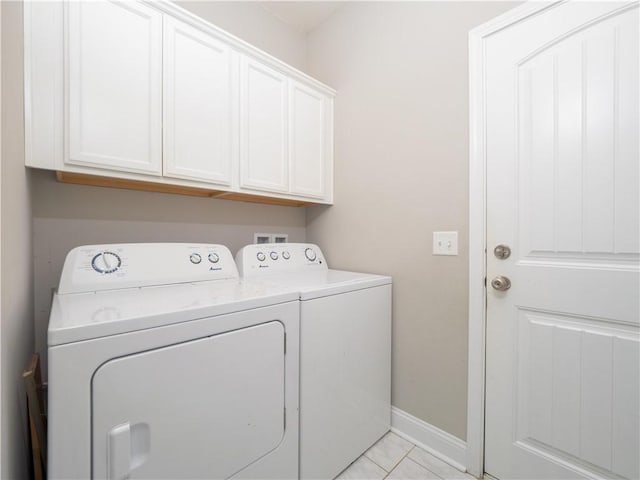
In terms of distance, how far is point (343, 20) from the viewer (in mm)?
1990

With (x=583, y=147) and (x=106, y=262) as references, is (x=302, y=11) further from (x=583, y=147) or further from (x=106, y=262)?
(x=106, y=262)

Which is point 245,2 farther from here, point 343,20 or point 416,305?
point 416,305

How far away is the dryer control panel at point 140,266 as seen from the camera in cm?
112

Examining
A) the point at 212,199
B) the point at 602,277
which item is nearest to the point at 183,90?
the point at 212,199

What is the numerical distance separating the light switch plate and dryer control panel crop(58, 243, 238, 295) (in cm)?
110

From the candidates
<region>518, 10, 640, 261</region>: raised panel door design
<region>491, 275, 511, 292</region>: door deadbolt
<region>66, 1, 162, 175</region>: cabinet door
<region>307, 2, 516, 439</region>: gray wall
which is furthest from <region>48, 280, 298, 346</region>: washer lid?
<region>518, 10, 640, 261</region>: raised panel door design

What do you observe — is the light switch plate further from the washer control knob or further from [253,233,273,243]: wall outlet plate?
[253,233,273,243]: wall outlet plate

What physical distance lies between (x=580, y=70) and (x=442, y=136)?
550 mm

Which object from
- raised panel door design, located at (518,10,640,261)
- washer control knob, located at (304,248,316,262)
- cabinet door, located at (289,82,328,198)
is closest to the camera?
raised panel door design, located at (518,10,640,261)

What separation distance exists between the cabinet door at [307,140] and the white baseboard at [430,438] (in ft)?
4.88

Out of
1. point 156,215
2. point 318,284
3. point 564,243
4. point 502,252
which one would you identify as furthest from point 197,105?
point 564,243

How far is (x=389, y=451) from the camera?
4.97 ft

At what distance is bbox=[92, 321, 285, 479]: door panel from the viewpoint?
2.46 feet

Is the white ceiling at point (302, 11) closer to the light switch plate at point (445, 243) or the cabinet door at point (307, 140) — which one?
the cabinet door at point (307, 140)
